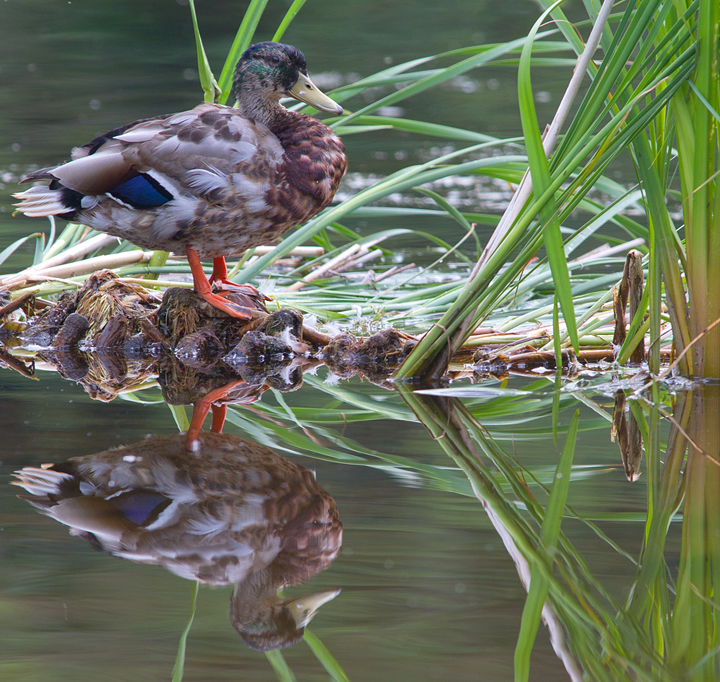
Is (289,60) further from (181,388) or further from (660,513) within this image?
(660,513)

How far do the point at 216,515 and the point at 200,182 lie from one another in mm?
1246

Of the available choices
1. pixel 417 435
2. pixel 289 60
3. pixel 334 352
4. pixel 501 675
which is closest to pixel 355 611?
pixel 501 675

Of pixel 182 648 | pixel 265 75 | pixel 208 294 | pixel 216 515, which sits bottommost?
pixel 208 294

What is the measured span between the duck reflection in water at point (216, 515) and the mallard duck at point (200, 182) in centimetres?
84

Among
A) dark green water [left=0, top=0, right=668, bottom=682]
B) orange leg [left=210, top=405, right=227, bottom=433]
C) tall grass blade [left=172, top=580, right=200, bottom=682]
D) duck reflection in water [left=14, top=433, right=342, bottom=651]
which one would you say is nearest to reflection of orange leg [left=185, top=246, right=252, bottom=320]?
dark green water [left=0, top=0, right=668, bottom=682]

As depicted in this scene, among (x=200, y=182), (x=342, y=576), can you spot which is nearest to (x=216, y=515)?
(x=342, y=576)

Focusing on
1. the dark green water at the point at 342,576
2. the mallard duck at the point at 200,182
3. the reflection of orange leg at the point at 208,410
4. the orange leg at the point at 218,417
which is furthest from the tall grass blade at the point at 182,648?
the mallard duck at the point at 200,182

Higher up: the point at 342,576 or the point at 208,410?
the point at 342,576

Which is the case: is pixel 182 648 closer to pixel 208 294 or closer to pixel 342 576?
pixel 342 576

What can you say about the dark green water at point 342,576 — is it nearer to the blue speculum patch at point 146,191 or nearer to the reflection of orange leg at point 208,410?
the reflection of orange leg at point 208,410

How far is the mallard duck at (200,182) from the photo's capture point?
2.52 metres

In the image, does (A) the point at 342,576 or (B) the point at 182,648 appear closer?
(B) the point at 182,648

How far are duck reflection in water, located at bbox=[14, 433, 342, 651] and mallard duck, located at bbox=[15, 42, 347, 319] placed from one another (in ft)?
2.75

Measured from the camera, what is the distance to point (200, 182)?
2.51 m
